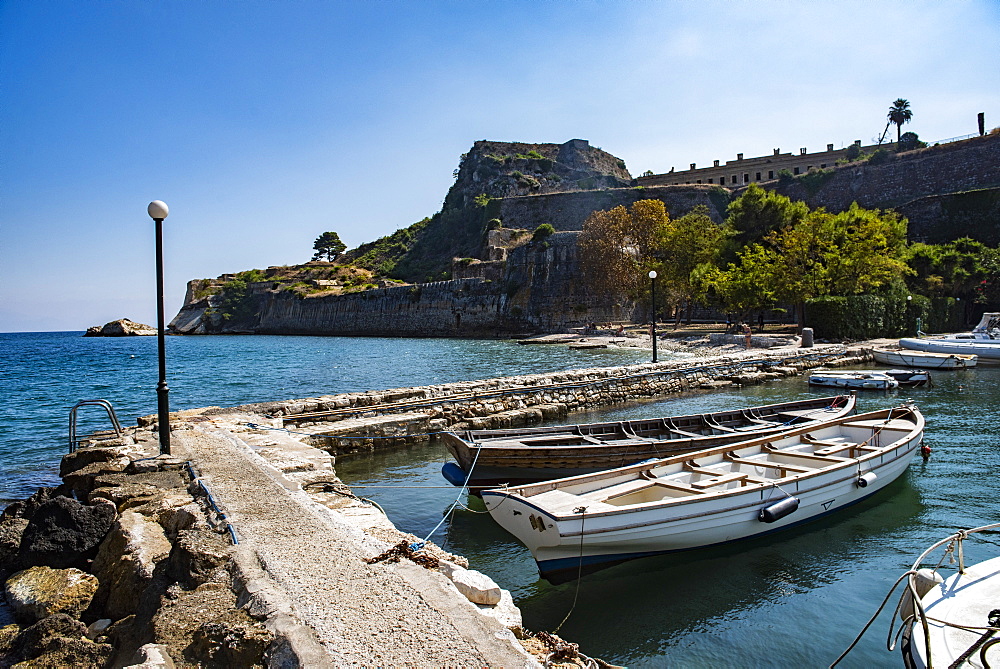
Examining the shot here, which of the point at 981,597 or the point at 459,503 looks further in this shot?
the point at 459,503

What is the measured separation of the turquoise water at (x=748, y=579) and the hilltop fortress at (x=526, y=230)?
148 feet

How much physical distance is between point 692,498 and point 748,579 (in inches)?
43.6

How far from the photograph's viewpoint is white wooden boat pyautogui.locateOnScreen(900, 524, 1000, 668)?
142 inches

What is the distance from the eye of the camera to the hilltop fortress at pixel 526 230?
5584 centimetres

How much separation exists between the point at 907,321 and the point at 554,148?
6624cm

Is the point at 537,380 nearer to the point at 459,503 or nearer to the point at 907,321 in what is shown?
the point at 459,503

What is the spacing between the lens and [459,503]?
9.57m

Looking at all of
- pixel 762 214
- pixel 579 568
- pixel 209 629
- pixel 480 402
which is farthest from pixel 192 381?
pixel 762 214

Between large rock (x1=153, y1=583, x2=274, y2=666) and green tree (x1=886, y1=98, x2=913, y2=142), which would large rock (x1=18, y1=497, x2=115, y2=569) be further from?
green tree (x1=886, y1=98, x2=913, y2=142)

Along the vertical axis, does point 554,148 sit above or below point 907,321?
above

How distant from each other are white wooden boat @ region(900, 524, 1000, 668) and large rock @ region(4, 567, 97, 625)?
21.1 feet

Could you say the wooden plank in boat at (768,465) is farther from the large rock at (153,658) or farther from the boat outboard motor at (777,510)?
the large rock at (153,658)

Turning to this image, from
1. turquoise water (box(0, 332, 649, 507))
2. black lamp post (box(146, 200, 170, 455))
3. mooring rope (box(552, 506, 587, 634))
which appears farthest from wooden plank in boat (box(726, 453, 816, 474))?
turquoise water (box(0, 332, 649, 507))

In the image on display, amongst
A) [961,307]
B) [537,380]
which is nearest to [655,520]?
[537,380]
